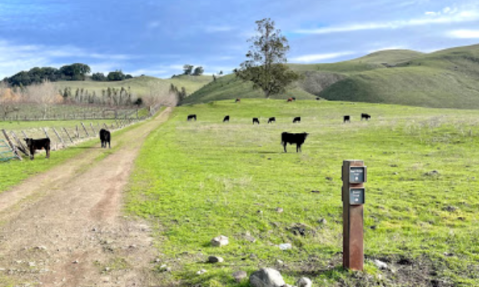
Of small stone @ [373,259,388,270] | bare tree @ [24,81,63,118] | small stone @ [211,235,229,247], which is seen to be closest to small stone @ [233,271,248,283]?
small stone @ [211,235,229,247]

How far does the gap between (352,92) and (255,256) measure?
460ft

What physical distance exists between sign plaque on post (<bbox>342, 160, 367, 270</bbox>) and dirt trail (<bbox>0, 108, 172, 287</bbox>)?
3422mm

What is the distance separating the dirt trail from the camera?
22.9ft

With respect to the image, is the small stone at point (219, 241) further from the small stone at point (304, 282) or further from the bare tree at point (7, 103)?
the bare tree at point (7, 103)

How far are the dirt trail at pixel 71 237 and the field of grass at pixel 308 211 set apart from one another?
0.60 meters

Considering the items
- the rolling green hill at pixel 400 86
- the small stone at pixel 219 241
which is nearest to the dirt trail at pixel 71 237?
the small stone at pixel 219 241

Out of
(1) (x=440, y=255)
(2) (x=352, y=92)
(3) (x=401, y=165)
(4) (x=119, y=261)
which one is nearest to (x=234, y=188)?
(4) (x=119, y=261)

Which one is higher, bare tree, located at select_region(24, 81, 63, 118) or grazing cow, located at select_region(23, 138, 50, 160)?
bare tree, located at select_region(24, 81, 63, 118)

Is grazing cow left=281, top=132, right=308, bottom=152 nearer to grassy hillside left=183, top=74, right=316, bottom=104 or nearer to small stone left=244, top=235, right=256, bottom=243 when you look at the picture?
small stone left=244, top=235, right=256, bottom=243

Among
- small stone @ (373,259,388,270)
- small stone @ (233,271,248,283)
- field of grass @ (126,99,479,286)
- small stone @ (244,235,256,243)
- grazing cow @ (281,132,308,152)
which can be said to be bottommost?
small stone @ (244,235,256,243)

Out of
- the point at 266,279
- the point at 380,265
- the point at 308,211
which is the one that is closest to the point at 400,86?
the point at 308,211

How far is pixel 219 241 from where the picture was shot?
873cm

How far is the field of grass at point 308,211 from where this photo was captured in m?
6.96

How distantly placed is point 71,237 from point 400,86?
149628 mm
